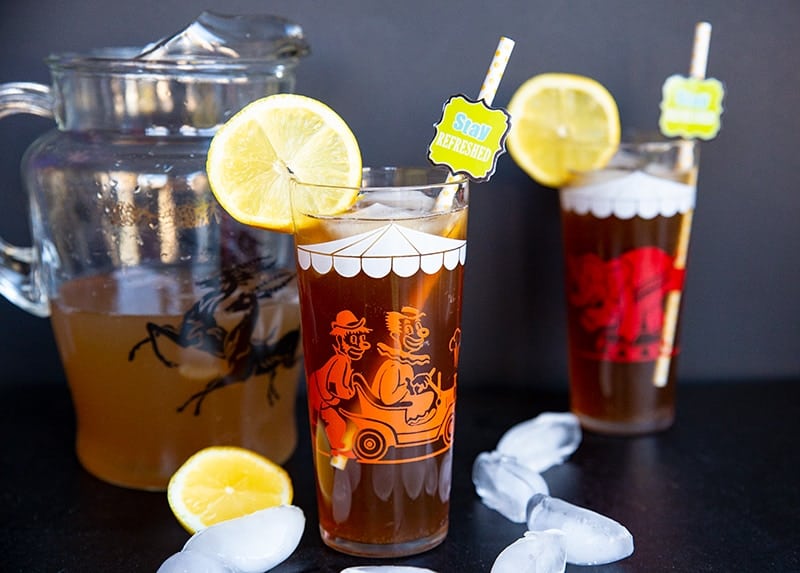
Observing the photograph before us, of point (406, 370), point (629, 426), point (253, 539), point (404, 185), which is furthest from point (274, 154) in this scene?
point (629, 426)

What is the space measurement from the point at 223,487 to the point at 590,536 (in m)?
0.35

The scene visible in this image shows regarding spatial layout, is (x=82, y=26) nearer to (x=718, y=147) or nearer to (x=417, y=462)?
(x=417, y=462)

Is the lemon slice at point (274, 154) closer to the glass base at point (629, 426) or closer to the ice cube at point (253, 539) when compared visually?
the ice cube at point (253, 539)

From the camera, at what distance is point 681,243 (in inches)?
46.6

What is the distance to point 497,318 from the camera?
1364mm

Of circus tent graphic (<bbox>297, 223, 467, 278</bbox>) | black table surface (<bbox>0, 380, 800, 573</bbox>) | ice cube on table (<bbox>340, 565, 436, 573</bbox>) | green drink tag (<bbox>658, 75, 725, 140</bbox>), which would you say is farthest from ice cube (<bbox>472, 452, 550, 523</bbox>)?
green drink tag (<bbox>658, 75, 725, 140</bbox>)

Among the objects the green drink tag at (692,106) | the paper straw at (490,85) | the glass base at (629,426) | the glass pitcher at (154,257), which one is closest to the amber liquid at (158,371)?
the glass pitcher at (154,257)

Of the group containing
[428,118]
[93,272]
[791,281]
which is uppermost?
[428,118]

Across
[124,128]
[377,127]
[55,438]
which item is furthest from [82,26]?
[55,438]

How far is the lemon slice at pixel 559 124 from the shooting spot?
1189 millimetres

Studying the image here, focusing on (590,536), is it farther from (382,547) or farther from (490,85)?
(490,85)

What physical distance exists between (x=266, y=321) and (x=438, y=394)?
9.7 inches

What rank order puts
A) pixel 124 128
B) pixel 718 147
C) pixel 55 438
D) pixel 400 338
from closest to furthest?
pixel 400 338
pixel 124 128
pixel 55 438
pixel 718 147

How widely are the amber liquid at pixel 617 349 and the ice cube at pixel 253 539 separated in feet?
1.47
